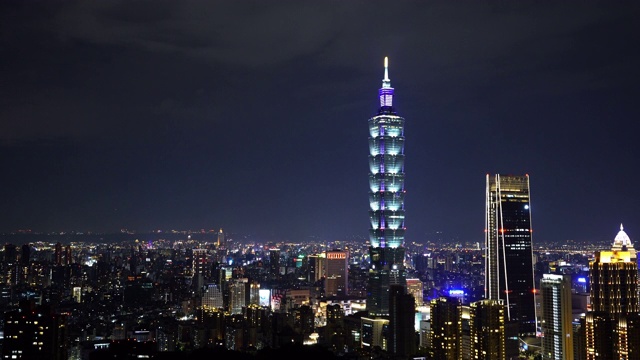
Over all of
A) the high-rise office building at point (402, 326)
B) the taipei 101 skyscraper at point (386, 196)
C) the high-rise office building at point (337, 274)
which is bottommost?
the high-rise office building at point (402, 326)

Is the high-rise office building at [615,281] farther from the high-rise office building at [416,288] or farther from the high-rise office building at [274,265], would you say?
the high-rise office building at [274,265]

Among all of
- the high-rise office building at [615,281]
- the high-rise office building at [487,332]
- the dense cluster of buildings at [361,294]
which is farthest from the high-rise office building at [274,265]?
the high-rise office building at [487,332]

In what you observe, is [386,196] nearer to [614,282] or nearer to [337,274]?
[337,274]

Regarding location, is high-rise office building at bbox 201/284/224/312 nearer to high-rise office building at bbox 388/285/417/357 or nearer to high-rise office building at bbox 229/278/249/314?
high-rise office building at bbox 229/278/249/314

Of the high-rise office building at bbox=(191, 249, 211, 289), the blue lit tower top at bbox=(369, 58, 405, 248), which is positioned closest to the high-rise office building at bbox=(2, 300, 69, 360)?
the high-rise office building at bbox=(191, 249, 211, 289)

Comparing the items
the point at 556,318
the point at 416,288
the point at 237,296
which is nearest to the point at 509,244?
the point at 416,288
